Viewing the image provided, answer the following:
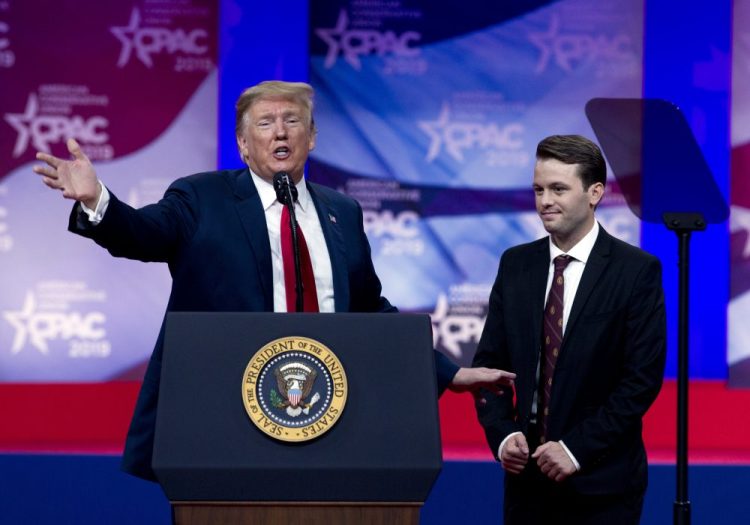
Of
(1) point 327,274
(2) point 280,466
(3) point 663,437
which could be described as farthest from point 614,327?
(3) point 663,437

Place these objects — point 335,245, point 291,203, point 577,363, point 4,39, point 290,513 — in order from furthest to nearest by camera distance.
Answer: point 4,39
point 577,363
point 335,245
point 291,203
point 290,513

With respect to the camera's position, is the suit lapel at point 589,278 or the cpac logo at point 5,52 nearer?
the suit lapel at point 589,278

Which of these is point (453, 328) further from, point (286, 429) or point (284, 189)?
point (286, 429)

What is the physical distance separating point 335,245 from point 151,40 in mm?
2906

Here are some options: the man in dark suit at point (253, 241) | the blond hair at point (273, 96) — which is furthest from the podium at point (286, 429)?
the blond hair at point (273, 96)

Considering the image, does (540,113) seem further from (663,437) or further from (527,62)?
(663,437)

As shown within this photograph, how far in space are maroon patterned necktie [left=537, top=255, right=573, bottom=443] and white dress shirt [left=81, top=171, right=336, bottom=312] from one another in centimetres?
59

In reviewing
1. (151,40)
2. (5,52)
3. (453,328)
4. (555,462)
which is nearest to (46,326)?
(5,52)

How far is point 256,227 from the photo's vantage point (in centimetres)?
241

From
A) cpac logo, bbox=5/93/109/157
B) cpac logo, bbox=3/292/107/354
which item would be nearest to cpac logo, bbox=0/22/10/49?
cpac logo, bbox=5/93/109/157

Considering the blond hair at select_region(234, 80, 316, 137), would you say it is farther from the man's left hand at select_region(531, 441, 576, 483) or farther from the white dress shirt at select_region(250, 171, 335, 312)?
the man's left hand at select_region(531, 441, 576, 483)

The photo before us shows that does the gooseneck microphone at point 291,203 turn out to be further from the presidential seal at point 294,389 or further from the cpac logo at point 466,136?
the cpac logo at point 466,136

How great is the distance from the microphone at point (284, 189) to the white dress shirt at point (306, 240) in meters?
0.25

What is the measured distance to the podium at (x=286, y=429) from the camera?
66.9 inches
